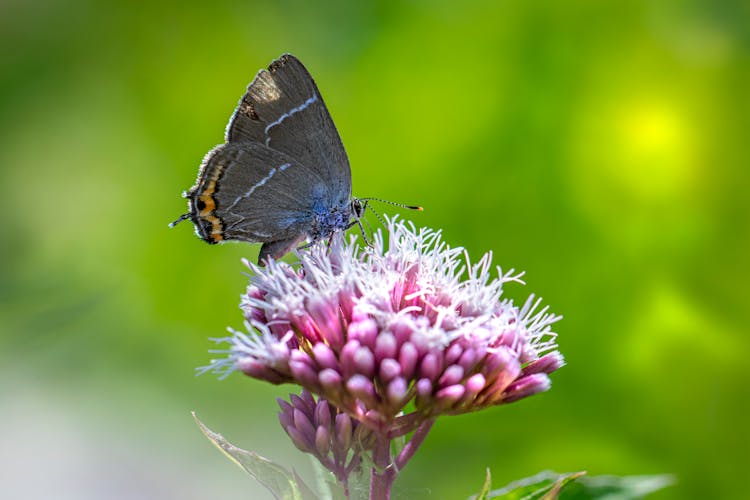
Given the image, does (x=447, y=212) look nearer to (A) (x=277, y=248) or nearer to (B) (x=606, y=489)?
(A) (x=277, y=248)

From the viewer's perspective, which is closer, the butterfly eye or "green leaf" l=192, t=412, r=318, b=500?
"green leaf" l=192, t=412, r=318, b=500

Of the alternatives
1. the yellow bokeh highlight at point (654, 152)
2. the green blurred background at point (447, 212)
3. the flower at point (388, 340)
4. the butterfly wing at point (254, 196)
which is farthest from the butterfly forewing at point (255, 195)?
the yellow bokeh highlight at point (654, 152)

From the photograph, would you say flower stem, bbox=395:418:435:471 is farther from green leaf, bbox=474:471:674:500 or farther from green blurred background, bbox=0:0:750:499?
green blurred background, bbox=0:0:750:499

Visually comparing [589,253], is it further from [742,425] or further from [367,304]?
[367,304]

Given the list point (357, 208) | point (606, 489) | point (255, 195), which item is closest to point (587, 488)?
point (606, 489)

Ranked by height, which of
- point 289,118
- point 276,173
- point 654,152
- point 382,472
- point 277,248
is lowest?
point 382,472

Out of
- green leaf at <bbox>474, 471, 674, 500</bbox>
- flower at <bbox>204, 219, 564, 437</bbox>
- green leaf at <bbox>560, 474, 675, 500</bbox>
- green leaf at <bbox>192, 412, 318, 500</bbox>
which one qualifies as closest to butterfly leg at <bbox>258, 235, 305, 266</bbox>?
flower at <bbox>204, 219, 564, 437</bbox>

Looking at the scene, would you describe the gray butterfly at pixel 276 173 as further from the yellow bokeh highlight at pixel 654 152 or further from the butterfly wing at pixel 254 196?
the yellow bokeh highlight at pixel 654 152
